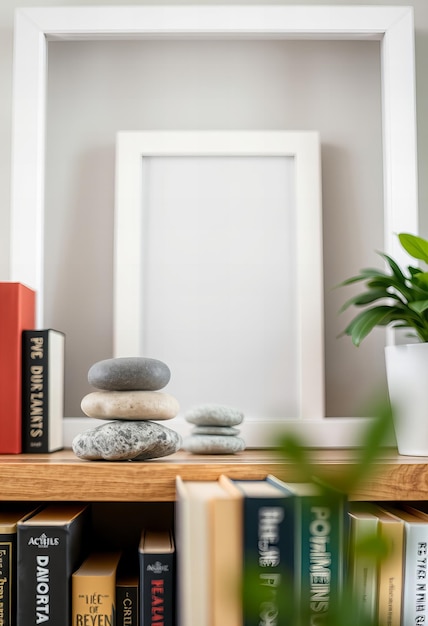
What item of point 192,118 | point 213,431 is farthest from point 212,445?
point 192,118

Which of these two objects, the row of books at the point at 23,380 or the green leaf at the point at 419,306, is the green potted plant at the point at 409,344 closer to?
the green leaf at the point at 419,306

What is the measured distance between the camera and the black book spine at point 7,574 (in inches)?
38.8

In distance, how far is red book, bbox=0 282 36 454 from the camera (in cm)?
115

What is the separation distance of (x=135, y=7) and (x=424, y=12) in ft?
1.72

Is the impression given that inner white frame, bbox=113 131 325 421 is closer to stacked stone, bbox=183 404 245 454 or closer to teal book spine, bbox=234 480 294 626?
stacked stone, bbox=183 404 245 454

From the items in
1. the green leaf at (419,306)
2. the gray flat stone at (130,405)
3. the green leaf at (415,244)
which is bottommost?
the gray flat stone at (130,405)

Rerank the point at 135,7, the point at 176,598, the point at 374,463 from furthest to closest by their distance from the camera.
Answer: the point at 135,7 < the point at 176,598 < the point at 374,463

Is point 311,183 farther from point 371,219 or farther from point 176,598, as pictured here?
point 176,598

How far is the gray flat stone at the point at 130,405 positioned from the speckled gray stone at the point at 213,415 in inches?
3.2

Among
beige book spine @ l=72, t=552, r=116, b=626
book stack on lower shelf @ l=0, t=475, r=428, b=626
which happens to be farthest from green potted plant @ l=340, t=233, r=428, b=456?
beige book spine @ l=72, t=552, r=116, b=626

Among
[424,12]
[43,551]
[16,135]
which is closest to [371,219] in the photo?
[424,12]

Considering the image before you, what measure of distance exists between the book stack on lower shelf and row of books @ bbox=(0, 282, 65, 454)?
10cm

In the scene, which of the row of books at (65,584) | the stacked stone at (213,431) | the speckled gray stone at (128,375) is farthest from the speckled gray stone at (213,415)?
the row of books at (65,584)

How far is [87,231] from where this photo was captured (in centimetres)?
134
